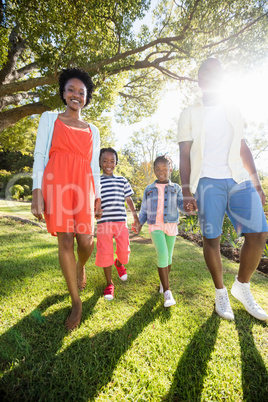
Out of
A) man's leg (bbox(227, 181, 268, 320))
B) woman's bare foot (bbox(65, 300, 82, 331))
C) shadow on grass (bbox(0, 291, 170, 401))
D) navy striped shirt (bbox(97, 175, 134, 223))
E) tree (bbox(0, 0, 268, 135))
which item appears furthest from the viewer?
tree (bbox(0, 0, 268, 135))

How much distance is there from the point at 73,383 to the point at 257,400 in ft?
3.64

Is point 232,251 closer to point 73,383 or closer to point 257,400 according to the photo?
point 257,400

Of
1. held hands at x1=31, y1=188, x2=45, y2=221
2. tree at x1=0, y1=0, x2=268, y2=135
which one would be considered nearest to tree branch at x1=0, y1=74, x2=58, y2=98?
tree at x1=0, y1=0, x2=268, y2=135

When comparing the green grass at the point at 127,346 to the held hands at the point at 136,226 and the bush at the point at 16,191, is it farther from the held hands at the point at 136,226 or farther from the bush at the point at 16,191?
the bush at the point at 16,191

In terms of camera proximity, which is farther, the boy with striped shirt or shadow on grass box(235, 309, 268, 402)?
the boy with striped shirt

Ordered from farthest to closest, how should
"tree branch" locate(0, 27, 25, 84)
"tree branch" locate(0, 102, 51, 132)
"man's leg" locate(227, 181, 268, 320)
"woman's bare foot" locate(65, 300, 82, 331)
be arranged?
"tree branch" locate(0, 27, 25, 84)
"tree branch" locate(0, 102, 51, 132)
"man's leg" locate(227, 181, 268, 320)
"woman's bare foot" locate(65, 300, 82, 331)

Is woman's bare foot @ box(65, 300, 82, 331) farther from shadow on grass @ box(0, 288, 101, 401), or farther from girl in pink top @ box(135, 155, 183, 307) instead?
girl in pink top @ box(135, 155, 183, 307)

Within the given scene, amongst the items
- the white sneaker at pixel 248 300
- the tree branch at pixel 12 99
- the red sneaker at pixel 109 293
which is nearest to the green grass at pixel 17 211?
the tree branch at pixel 12 99

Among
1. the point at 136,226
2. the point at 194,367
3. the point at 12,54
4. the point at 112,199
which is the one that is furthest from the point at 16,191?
the point at 194,367

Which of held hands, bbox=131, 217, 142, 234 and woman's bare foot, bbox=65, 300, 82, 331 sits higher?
held hands, bbox=131, 217, 142, 234

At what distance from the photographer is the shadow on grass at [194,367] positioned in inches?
47.7

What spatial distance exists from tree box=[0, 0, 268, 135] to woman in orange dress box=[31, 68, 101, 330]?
4752 millimetres

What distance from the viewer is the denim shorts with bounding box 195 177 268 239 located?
1.94 meters

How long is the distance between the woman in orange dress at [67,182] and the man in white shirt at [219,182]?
104cm
